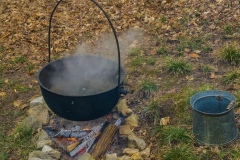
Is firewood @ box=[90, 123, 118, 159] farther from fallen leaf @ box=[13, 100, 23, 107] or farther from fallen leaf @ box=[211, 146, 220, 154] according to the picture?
fallen leaf @ box=[13, 100, 23, 107]

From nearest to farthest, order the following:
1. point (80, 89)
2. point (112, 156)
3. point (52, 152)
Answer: point (112, 156) < point (52, 152) < point (80, 89)

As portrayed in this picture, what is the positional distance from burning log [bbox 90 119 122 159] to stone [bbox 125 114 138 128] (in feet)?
0.87

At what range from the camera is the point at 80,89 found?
5.36 m

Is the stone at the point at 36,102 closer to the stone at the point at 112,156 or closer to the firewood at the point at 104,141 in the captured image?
the firewood at the point at 104,141

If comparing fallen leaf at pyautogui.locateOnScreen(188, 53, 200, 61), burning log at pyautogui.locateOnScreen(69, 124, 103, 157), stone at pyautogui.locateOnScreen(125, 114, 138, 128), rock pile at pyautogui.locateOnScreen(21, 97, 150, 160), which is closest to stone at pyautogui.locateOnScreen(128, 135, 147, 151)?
rock pile at pyautogui.locateOnScreen(21, 97, 150, 160)

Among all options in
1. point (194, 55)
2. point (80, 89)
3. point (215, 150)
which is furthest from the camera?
point (194, 55)

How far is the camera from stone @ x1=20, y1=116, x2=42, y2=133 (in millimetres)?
5289

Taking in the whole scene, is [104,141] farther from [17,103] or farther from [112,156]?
[17,103]

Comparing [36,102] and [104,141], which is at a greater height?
[104,141]

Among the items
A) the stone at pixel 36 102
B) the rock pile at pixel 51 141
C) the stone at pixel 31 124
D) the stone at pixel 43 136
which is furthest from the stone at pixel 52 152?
the stone at pixel 36 102

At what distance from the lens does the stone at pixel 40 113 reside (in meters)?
5.46

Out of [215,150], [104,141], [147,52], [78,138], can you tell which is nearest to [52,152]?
[78,138]

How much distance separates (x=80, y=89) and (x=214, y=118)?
1952mm

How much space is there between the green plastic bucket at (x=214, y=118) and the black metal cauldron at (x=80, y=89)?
966 mm
